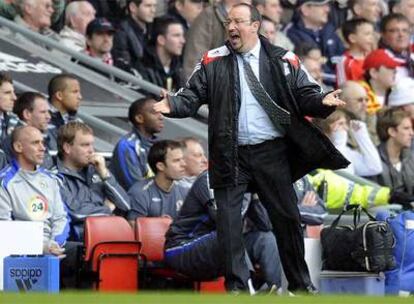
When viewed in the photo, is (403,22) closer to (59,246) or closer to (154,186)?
(154,186)

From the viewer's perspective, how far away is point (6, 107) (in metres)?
15.4

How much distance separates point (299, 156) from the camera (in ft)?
44.6

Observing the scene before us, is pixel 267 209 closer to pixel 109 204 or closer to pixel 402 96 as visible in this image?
pixel 109 204

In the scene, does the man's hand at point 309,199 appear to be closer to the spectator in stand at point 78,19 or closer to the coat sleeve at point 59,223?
the coat sleeve at point 59,223

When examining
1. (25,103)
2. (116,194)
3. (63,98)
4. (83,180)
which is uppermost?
(63,98)

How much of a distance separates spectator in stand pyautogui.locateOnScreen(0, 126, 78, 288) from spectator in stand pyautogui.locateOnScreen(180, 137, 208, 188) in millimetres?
1745

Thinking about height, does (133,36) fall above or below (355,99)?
above

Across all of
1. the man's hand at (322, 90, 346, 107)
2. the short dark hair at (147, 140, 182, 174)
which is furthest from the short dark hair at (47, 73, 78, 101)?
the man's hand at (322, 90, 346, 107)

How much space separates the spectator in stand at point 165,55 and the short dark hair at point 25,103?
3.39 metres

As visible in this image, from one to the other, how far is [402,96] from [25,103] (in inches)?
218

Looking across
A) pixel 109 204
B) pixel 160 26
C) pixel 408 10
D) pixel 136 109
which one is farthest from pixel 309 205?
pixel 408 10

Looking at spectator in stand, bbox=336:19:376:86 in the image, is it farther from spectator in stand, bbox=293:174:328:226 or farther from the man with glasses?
the man with glasses

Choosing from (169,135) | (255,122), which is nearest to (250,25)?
(255,122)

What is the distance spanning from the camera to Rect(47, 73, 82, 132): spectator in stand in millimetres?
16141
